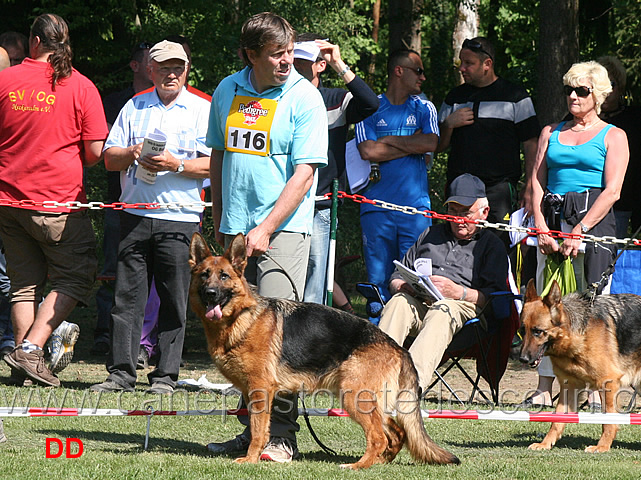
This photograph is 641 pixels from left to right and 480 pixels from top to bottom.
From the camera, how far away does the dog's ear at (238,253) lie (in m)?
4.98

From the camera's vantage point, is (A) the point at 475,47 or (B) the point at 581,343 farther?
(A) the point at 475,47

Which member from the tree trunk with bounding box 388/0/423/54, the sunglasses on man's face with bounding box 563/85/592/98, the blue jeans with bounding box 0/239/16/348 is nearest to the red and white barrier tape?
the sunglasses on man's face with bounding box 563/85/592/98

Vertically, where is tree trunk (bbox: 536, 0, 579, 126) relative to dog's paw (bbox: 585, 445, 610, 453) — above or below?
above

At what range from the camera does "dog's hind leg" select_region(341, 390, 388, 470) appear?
4.93m

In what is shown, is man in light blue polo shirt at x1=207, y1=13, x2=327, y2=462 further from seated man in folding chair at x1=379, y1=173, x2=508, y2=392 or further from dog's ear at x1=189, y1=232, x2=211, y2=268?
seated man in folding chair at x1=379, y1=173, x2=508, y2=392

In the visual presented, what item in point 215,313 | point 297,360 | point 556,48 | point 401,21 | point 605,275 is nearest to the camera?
point 215,313

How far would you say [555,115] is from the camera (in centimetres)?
1079

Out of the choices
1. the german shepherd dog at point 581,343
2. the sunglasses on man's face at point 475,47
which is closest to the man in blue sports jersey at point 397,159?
the sunglasses on man's face at point 475,47

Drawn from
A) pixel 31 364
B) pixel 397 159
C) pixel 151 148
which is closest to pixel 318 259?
pixel 397 159

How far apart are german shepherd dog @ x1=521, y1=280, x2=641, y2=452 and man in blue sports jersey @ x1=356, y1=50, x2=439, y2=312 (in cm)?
198

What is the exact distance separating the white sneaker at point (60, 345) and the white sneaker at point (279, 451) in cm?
278

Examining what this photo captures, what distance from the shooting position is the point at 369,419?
4938 mm

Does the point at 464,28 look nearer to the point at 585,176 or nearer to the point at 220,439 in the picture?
the point at 585,176

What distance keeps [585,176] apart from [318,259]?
7.14ft
